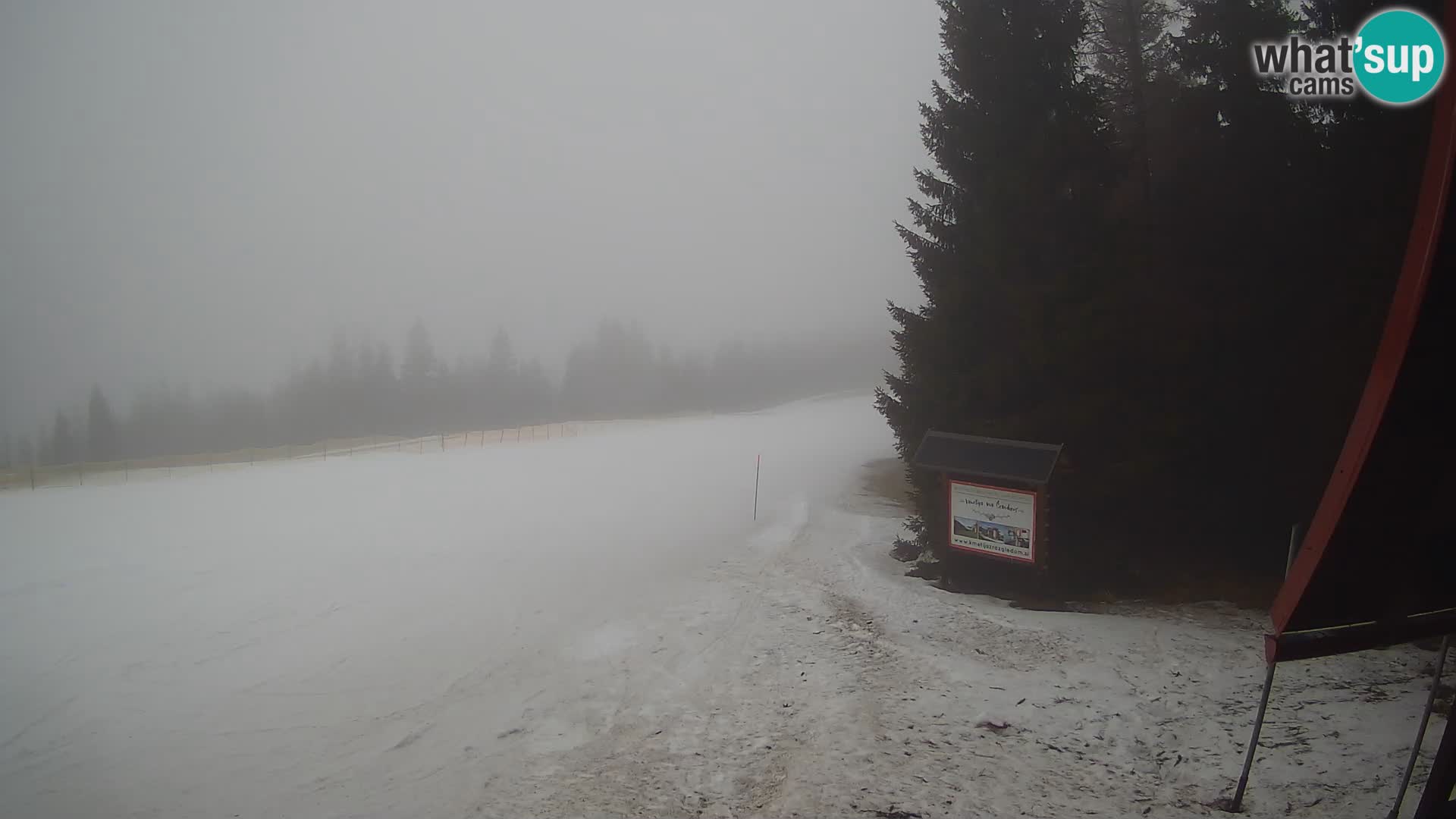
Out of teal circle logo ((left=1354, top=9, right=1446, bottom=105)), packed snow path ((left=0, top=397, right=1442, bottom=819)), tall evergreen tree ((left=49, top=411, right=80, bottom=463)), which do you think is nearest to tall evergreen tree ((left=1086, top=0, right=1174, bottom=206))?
teal circle logo ((left=1354, top=9, right=1446, bottom=105))

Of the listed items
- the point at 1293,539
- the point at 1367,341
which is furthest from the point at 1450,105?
the point at 1367,341

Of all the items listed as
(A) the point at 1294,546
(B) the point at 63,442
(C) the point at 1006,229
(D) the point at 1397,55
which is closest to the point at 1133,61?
(C) the point at 1006,229

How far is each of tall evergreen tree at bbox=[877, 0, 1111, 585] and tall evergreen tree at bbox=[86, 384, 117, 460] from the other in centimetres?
3437

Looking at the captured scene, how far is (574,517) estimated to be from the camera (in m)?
16.9

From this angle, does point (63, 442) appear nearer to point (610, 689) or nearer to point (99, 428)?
point (99, 428)

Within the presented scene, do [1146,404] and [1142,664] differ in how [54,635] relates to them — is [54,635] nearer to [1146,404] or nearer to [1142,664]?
[1142,664]

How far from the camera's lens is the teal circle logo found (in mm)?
3893

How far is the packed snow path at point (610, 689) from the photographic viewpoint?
512cm

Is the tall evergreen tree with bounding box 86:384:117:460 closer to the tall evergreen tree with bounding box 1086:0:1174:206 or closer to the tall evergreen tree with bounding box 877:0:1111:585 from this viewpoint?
the tall evergreen tree with bounding box 877:0:1111:585

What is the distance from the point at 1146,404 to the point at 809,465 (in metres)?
Result: 17.2

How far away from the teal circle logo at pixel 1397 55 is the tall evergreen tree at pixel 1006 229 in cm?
497

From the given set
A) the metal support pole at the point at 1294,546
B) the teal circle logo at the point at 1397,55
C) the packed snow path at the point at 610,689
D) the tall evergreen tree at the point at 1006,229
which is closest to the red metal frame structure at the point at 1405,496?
the metal support pole at the point at 1294,546

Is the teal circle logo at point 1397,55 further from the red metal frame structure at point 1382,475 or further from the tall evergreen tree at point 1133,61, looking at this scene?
the tall evergreen tree at point 1133,61

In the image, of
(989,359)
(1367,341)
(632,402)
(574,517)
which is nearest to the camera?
(1367,341)
